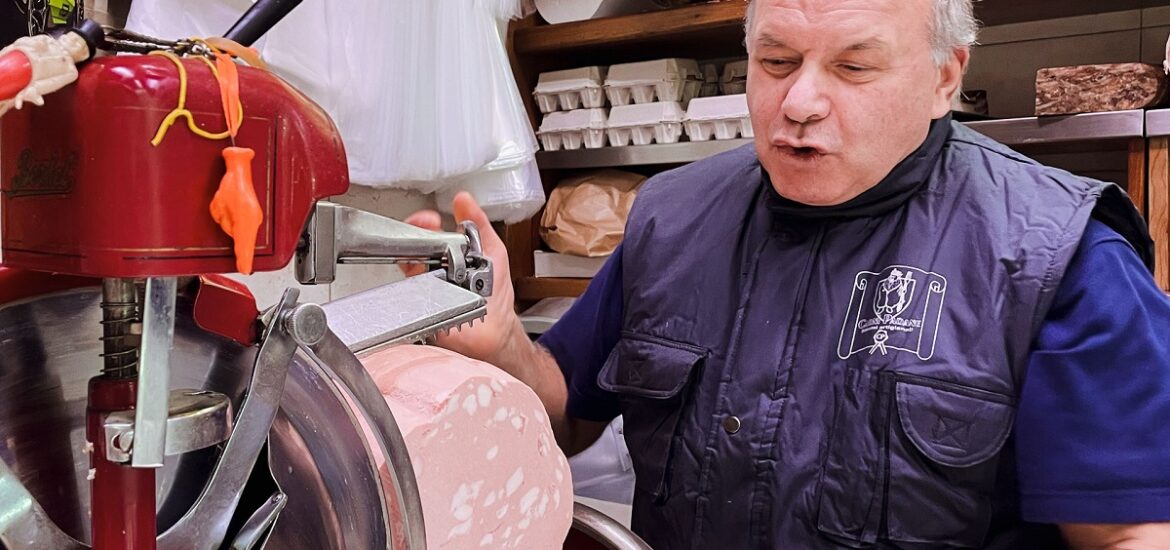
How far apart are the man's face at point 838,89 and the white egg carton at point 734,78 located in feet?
4.31

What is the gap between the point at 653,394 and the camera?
1420mm

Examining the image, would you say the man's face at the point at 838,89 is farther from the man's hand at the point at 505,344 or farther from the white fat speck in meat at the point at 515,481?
the white fat speck in meat at the point at 515,481

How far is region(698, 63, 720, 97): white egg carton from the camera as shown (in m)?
2.75

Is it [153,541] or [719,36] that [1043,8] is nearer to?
[719,36]

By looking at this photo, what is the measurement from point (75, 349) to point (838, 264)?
1059mm

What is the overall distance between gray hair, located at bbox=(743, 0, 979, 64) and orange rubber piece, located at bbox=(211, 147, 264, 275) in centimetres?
105

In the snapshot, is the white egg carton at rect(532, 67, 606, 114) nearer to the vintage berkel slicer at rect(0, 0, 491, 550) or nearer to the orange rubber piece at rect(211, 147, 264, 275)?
the vintage berkel slicer at rect(0, 0, 491, 550)

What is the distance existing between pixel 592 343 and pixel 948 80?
2.46 ft

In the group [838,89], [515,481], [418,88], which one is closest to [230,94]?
[515,481]

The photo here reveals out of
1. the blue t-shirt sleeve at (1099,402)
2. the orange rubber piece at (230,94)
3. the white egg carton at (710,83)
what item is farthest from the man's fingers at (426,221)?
the white egg carton at (710,83)

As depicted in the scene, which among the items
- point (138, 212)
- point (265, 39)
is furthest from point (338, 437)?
point (265, 39)

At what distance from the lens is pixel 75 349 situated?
60 cm

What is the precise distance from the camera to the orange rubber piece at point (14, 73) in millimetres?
415

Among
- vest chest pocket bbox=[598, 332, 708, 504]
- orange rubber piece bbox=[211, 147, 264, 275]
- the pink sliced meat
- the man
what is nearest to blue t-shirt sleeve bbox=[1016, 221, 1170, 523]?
the man
